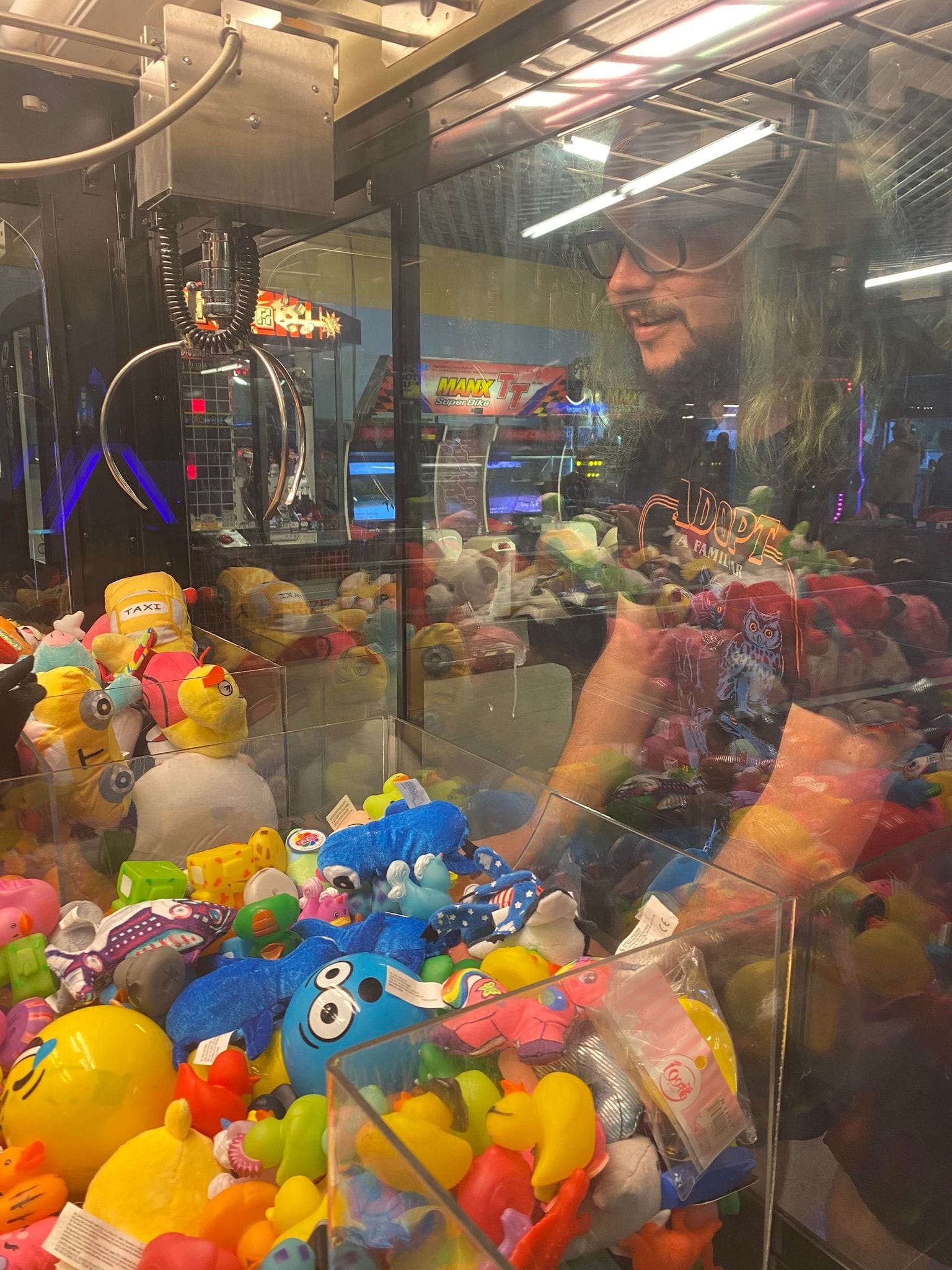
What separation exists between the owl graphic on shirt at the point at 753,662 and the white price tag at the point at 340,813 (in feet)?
2.02

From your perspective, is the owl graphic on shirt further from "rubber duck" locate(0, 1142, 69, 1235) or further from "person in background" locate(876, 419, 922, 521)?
"rubber duck" locate(0, 1142, 69, 1235)

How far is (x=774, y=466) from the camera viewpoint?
3.91ft

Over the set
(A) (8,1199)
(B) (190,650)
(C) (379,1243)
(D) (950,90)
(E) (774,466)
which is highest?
(D) (950,90)

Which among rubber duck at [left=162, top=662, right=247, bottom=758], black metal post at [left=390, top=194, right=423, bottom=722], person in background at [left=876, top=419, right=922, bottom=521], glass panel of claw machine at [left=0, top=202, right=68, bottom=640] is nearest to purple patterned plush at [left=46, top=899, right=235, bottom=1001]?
rubber duck at [left=162, top=662, right=247, bottom=758]

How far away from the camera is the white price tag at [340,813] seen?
5.03 ft

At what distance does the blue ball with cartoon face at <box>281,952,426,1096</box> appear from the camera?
0.93 metres

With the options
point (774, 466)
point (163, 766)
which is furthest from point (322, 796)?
point (774, 466)

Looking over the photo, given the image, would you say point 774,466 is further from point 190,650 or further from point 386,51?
point 190,650

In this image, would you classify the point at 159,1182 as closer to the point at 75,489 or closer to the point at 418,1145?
the point at 418,1145

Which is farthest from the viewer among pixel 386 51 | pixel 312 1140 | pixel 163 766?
pixel 386 51

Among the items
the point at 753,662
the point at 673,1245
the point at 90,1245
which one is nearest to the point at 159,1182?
the point at 90,1245

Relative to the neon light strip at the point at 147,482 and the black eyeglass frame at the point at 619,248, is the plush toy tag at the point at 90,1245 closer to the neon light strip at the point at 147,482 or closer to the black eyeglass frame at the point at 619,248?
the black eyeglass frame at the point at 619,248

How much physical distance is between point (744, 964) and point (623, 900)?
0.70 ft

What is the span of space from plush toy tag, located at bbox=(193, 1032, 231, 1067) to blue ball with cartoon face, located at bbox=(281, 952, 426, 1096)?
63 mm
